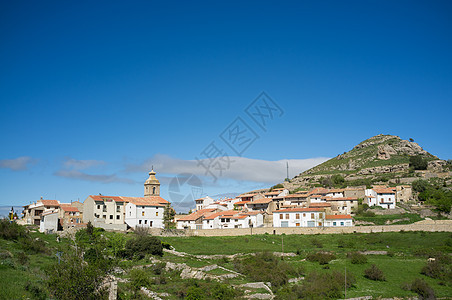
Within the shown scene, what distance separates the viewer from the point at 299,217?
195 ft

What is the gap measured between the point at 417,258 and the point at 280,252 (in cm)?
1391

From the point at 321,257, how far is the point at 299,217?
2000 centimetres

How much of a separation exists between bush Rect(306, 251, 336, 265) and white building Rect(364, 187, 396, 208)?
33.1 meters

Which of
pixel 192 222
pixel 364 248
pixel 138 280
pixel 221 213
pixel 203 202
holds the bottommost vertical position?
pixel 138 280

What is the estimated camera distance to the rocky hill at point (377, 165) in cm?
9106

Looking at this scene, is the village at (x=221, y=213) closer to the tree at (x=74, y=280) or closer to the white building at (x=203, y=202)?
the white building at (x=203, y=202)

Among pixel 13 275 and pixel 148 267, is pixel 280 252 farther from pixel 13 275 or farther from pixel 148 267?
pixel 13 275

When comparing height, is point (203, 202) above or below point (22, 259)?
above

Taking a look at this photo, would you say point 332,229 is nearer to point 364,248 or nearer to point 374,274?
point 364,248

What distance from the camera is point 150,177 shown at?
8050 centimetres

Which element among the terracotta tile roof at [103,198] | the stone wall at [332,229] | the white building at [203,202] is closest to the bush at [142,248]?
the stone wall at [332,229]

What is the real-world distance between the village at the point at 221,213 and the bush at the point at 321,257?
58.4 ft

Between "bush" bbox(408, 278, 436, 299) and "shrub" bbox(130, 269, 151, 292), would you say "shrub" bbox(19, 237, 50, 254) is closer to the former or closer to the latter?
"shrub" bbox(130, 269, 151, 292)

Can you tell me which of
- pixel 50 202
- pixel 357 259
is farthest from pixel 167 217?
pixel 357 259
